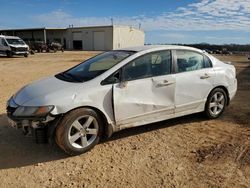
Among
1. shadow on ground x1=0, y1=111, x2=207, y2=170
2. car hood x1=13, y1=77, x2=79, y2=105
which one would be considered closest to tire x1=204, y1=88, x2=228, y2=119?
shadow on ground x1=0, y1=111, x2=207, y2=170

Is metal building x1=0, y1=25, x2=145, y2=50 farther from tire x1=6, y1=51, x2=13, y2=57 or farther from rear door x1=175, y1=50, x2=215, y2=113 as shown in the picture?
rear door x1=175, y1=50, x2=215, y2=113

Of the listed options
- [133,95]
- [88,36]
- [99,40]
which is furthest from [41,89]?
[88,36]

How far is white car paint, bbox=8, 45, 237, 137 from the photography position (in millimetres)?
4230

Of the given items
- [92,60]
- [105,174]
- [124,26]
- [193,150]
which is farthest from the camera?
[124,26]

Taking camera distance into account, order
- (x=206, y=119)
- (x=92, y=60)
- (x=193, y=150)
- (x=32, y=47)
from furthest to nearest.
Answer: (x=32, y=47)
(x=206, y=119)
(x=92, y=60)
(x=193, y=150)

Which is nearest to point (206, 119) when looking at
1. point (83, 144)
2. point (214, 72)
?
point (214, 72)

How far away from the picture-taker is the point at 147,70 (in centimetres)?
497

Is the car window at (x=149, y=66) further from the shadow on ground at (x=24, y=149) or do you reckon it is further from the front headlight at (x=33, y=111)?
the front headlight at (x=33, y=111)

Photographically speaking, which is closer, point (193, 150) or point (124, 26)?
point (193, 150)

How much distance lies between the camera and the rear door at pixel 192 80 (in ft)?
17.5

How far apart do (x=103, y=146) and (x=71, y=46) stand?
5192cm

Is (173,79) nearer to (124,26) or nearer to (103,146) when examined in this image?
(103,146)

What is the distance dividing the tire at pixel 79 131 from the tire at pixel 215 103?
2.48m

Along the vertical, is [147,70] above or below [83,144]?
above
